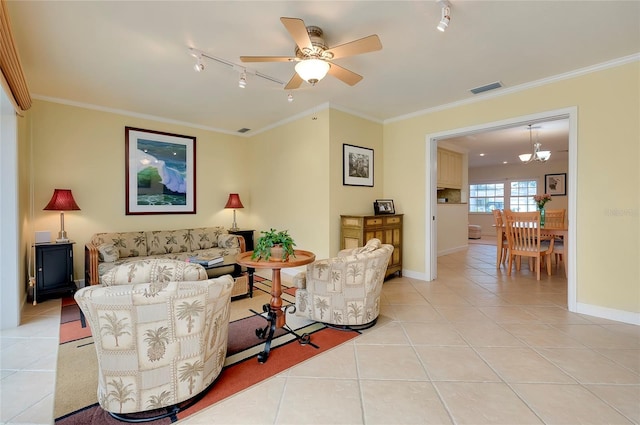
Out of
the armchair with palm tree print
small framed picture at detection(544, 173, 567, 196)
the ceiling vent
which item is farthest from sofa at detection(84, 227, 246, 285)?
small framed picture at detection(544, 173, 567, 196)

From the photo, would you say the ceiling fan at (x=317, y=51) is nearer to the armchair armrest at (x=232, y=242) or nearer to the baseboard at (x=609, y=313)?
the armchair armrest at (x=232, y=242)

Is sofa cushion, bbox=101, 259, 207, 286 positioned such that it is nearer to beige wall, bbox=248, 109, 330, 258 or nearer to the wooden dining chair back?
beige wall, bbox=248, 109, 330, 258

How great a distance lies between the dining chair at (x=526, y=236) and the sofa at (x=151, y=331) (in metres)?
4.89

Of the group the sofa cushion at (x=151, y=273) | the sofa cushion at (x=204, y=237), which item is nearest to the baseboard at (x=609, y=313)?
the sofa cushion at (x=151, y=273)

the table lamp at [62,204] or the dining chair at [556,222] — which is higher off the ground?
the table lamp at [62,204]

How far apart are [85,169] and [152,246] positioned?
1444mm

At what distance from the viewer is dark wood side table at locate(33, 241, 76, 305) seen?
3.49m

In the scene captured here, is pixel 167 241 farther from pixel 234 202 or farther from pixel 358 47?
pixel 358 47

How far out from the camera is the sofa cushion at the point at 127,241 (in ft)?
13.6

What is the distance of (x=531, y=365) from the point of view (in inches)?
83.6

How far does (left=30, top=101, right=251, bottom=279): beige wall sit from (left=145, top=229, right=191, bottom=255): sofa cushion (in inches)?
15.5

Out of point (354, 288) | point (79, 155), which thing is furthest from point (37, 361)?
point (79, 155)

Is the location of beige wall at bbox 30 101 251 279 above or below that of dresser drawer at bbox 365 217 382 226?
above

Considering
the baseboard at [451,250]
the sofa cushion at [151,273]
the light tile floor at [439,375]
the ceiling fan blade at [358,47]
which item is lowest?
the light tile floor at [439,375]
